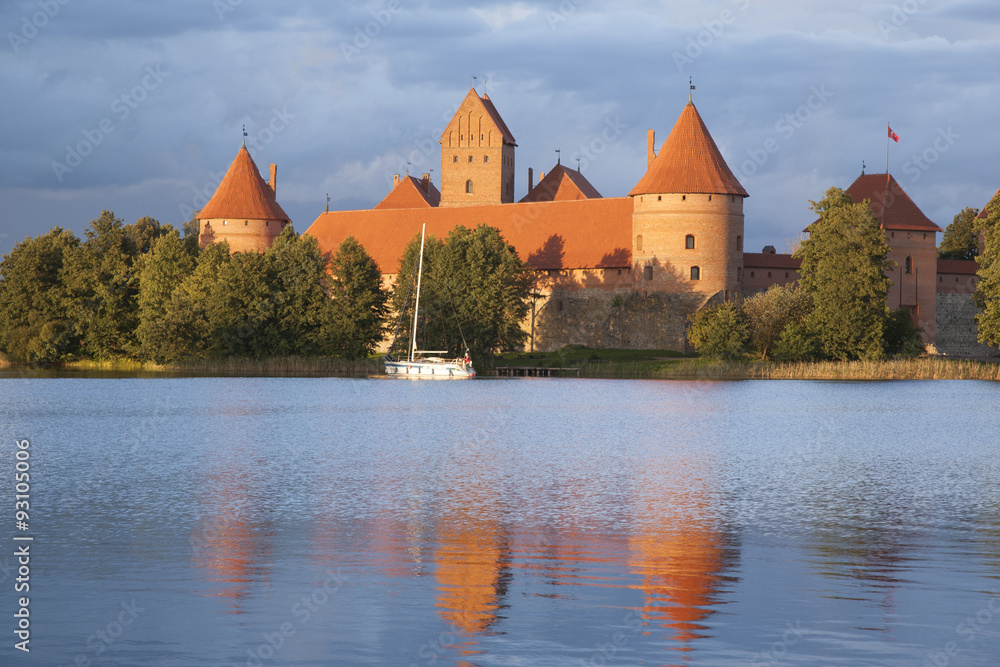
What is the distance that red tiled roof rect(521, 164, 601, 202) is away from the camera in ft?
204

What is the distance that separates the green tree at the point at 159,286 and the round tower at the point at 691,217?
19704mm

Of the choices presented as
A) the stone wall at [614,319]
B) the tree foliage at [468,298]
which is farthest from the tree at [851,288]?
the tree foliage at [468,298]

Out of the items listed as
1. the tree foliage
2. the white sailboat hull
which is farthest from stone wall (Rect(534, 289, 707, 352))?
the white sailboat hull

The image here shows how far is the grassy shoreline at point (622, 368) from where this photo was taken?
39.5m

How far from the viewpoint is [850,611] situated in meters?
7.43

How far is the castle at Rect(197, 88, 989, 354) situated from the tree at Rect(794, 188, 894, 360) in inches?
302

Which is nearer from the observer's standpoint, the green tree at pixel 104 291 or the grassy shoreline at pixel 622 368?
the grassy shoreline at pixel 622 368

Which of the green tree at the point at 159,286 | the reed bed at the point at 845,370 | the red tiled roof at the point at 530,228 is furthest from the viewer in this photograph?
the red tiled roof at the point at 530,228

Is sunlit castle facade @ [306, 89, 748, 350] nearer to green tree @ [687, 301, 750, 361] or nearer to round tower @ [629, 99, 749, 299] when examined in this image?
round tower @ [629, 99, 749, 299]

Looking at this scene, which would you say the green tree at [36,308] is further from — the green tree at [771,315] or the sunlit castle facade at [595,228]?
the green tree at [771,315]

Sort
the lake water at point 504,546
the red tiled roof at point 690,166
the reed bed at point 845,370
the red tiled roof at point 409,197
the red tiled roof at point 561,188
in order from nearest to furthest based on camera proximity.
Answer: the lake water at point 504,546
the reed bed at point 845,370
the red tiled roof at point 690,166
the red tiled roof at point 561,188
the red tiled roof at point 409,197

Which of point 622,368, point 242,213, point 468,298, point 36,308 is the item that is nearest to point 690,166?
point 622,368

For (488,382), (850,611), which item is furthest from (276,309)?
(850,611)

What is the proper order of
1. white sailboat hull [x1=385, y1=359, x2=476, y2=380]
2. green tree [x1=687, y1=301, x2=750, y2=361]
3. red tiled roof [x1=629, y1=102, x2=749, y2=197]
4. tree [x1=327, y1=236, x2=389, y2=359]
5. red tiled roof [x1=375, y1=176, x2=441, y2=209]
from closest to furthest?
1. green tree [x1=687, y1=301, x2=750, y2=361]
2. white sailboat hull [x1=385, y1=359, x2=476, y2=380]
3. tree [x1=327, y1=236, x2=389, y2=359]
4. red tiled roof [x1=629, y1=102, x2=749, y2=197]
5. red tiled roof [x1=375, y1=176, x2=441, y2=209]
